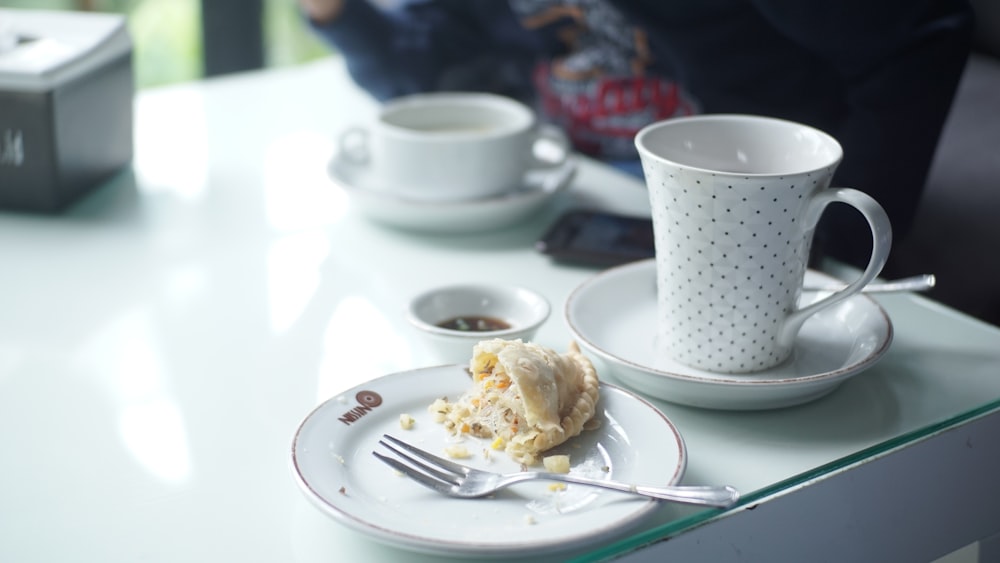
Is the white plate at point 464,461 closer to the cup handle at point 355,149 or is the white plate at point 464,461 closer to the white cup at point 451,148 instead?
the white cup at point 451,148

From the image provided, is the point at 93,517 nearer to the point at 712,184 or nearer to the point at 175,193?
the point at 712,184

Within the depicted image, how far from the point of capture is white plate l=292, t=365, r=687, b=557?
494mm

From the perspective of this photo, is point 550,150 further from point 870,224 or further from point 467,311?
point 870,224

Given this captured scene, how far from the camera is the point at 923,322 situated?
0.78 meters

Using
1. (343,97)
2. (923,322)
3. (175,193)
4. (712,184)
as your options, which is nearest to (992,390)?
(923,322)

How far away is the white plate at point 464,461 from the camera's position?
19.5 inches

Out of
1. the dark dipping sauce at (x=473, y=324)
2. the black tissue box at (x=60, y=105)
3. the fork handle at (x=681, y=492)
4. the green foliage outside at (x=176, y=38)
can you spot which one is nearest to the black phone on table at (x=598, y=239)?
the dark dipping sauce at (x=473, y=324)

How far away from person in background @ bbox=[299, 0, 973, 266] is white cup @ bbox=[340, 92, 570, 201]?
204mm

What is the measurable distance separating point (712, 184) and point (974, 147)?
777mm

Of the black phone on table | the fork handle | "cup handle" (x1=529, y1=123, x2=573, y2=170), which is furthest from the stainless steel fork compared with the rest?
"cup handle" (x1=529, y1=123, x2=573, y2=170)

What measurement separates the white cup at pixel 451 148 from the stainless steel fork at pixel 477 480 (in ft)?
1.39

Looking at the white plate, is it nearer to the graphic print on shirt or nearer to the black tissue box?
the black tissue box

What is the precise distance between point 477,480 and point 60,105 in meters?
0.66

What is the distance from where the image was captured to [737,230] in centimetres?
63
